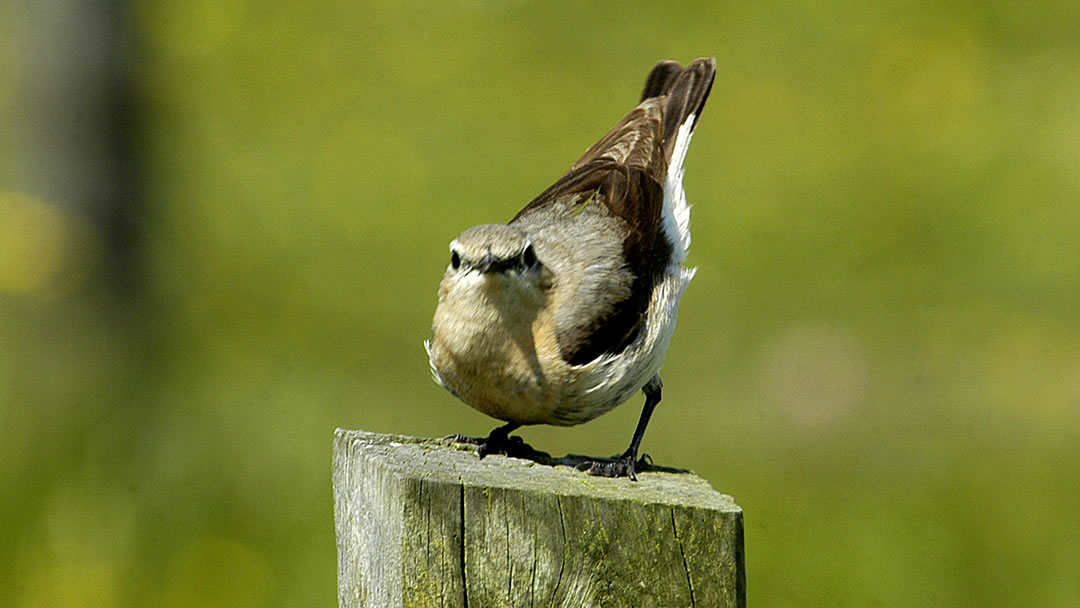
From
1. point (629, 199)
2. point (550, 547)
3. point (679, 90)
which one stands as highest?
point (679, 90)

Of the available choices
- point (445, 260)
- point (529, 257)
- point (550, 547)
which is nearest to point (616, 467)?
point (550, 547)

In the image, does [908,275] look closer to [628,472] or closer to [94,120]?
Answer: [94,120]

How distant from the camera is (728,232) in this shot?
485 inches

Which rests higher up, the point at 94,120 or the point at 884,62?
the point at 884,62

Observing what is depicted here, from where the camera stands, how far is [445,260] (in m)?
12.2

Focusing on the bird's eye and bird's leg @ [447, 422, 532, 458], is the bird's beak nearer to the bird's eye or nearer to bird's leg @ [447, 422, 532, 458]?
the bird's eye

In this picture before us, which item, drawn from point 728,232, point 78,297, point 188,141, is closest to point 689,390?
point 728,232

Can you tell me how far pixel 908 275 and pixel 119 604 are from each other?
25.1 ft

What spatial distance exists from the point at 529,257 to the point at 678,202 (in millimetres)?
1826

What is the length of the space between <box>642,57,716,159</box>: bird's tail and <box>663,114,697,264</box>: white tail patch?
0.03 m

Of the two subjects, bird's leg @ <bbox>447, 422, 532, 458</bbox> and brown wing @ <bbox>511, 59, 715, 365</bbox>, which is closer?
bird's leg @ <bbox>447, 422, 532, 458</bbox>

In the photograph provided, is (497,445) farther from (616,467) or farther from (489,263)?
(489,263)

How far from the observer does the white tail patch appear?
5.91 meters

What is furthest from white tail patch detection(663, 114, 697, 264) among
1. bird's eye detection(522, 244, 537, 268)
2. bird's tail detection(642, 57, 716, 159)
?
bird's eye detection(522, 244, 537, 268)
